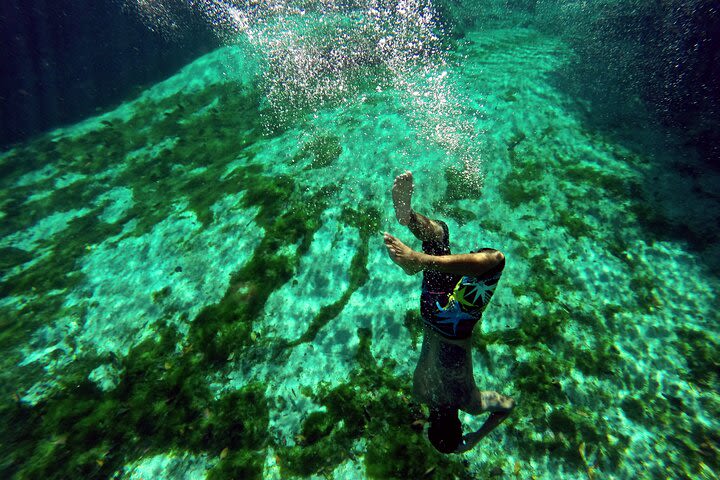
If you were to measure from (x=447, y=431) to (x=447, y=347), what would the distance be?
0.89 m

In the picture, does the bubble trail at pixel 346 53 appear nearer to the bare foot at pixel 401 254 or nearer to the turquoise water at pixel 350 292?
the turquoise water at pixel 350 292

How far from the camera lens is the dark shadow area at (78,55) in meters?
11.4

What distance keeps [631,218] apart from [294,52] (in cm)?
1303

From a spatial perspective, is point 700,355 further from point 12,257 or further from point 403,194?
point 12,257

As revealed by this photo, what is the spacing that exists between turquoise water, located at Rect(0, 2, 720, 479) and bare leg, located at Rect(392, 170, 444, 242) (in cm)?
202

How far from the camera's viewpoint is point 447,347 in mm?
3217

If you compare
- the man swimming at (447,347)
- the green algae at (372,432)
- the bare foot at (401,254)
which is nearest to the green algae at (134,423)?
the green algae at (372,432)

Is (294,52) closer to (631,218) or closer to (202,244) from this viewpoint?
(202,244)

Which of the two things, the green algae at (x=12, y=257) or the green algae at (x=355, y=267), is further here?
the green algae at (x=12, y=257)

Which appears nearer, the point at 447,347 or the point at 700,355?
the point at 447,347

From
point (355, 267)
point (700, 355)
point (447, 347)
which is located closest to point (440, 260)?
point (447, 347)

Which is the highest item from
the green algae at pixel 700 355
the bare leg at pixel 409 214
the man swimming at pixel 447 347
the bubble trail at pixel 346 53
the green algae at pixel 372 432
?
the bubble trail at pixel 346 53

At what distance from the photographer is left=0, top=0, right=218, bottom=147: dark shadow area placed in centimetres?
1144

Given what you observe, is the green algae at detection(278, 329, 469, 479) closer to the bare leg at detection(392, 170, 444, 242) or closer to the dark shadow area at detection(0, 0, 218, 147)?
the bare leg at detection(392, 170, 444, 242)
